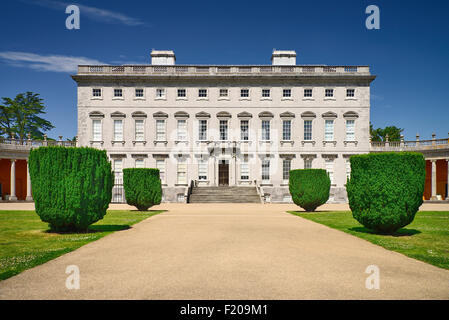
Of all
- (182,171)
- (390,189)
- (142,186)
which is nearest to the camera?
(390,189)

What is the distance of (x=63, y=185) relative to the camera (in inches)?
439

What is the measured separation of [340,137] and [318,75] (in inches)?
275

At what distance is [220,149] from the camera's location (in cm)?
3509

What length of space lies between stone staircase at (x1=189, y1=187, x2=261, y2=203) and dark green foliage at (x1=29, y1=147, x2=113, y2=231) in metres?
19.7

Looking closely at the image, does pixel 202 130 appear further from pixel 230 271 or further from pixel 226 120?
Result: pixel 230 271

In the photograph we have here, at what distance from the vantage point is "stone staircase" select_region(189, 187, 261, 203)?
1213 inches

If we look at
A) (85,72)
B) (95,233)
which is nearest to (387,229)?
(95,233)

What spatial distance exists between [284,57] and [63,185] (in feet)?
108

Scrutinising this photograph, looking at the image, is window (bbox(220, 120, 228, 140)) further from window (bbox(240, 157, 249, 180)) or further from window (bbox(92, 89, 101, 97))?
window (bbox(92, 89, 101, 97))

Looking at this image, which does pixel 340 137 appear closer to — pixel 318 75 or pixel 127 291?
pixel 318 75

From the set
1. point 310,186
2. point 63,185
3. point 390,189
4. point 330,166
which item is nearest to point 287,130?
point 330,166

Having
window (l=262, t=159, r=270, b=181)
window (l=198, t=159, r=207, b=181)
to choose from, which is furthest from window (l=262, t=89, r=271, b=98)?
window (l=198, t=159, r=207, b=181)

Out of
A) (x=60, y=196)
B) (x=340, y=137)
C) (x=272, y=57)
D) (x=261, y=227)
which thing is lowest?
(x=261, y=227)

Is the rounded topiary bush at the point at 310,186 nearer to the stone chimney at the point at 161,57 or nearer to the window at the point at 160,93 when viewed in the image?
the window at the point at 160,93
